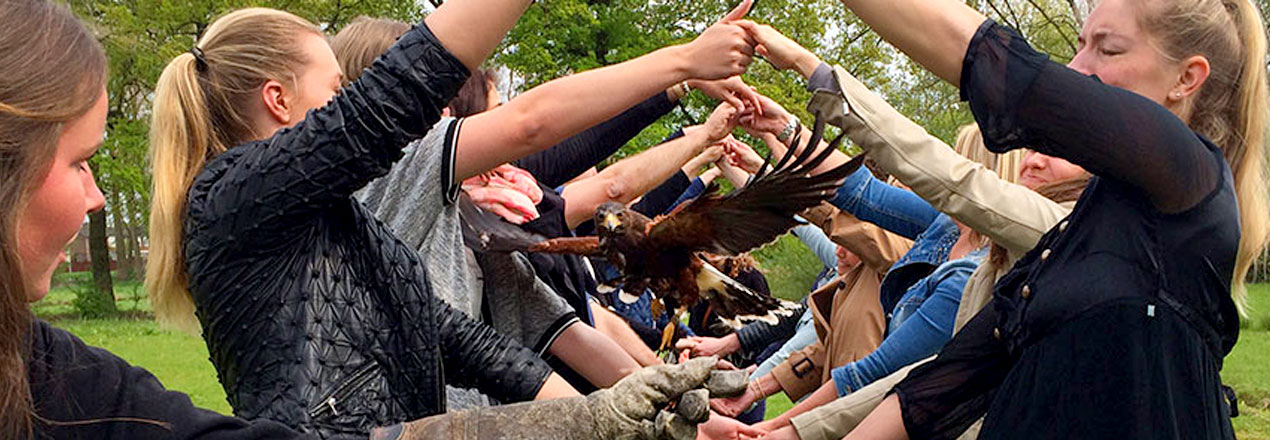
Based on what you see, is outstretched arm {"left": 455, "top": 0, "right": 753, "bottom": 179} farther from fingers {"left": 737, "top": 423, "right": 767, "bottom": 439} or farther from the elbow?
fingers {"left": 737, "top": 423, "right": 767, "bottom": 439}

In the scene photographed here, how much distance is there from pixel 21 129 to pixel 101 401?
401mm

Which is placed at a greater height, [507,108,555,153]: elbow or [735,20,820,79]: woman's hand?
[735,20,820,79]: woman's hand

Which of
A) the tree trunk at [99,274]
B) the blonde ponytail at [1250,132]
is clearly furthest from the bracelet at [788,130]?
the tree trunk at [99,274]

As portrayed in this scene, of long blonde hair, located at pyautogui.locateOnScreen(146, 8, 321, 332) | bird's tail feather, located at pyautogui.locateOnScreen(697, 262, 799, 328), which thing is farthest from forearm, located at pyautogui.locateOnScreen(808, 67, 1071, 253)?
long blonde hair, located at pyautogui.locateOnScreen(146, 8, 321, 332)

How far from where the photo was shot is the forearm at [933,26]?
1.96m

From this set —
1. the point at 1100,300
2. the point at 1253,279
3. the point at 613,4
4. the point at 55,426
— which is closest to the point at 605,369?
the point at 1100,300

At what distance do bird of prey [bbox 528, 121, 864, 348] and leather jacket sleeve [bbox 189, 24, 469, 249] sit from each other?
976 mm

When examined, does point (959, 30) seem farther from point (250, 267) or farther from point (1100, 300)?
point (250, 267)

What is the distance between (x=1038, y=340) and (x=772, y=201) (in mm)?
945

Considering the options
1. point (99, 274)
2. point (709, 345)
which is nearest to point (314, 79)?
point (709, 345)

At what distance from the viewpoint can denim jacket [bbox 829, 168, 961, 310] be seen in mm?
3857

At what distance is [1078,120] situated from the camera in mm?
1897

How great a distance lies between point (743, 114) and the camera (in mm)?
3430

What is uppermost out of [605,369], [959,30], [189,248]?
[959,30]
